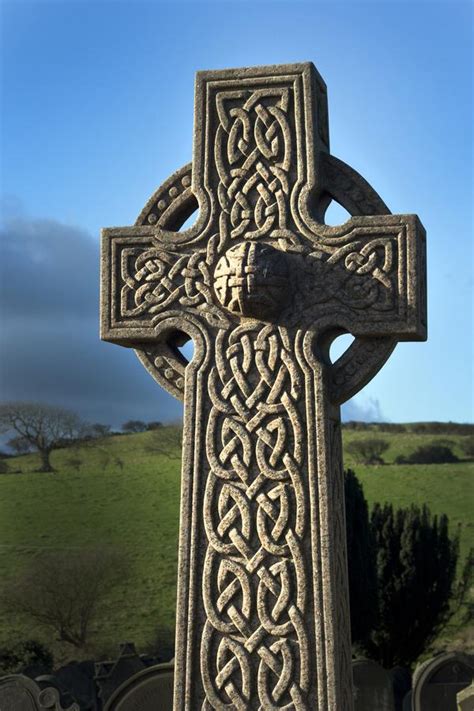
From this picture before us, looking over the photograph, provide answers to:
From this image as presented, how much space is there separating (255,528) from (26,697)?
4570 mm

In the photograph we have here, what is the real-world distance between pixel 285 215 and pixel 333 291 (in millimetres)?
468

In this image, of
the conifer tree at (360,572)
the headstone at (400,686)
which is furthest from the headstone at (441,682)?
the conifer tree at (360,572)

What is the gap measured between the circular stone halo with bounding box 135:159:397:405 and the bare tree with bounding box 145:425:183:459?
34089mm

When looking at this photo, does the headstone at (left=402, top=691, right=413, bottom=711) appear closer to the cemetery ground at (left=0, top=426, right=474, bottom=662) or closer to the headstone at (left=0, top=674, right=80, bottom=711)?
the headstone at (left=0, top=674, right=80, bottom=711)

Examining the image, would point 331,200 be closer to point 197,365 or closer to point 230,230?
point 230,230

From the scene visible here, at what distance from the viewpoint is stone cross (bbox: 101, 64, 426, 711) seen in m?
6.00

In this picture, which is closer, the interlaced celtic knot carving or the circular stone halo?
the circular stone halo

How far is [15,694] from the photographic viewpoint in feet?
32.6

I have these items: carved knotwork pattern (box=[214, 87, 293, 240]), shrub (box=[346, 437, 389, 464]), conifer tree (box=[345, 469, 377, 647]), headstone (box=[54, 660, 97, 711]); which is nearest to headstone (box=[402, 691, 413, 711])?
headstone (box=[54, 660, 97, 711])

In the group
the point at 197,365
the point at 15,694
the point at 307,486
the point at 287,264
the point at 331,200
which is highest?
the point at 331,200

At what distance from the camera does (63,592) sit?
35094mm

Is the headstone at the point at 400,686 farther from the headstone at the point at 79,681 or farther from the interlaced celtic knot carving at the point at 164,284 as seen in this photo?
the interlaced celtic knot carving at the point at 164,284

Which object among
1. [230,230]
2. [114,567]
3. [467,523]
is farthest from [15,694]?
[467,523]

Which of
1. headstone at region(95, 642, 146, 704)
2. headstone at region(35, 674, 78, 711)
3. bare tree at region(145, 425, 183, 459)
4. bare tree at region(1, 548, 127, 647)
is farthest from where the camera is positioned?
bare tree at region(145, 425, 183, 459)
